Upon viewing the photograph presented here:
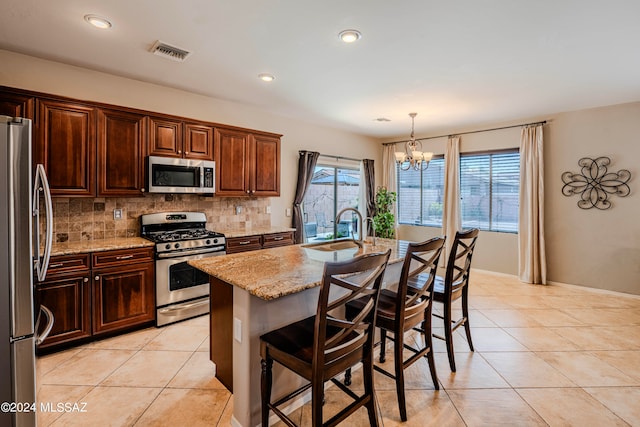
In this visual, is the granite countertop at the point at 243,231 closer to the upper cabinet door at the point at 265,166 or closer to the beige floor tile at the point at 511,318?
the upper cabinet door at the point at 265,166

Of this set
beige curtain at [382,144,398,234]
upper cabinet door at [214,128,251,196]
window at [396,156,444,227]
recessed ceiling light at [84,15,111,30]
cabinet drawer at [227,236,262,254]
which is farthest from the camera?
beige curtain at [382,144,398,234]

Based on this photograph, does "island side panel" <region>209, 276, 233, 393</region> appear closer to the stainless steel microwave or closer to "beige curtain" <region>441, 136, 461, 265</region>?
the stainless steel microwave

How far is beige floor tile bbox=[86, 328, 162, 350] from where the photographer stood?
2.92 meters

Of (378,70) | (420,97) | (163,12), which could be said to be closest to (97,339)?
(163,12)

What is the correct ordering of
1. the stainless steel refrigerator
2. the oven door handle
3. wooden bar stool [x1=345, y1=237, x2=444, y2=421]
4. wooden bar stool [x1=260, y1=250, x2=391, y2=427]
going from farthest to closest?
the oven door handle
wooden bar stool [x1=345, y1=237, x2=444, y2=421]
wooden bar stool [x1=260, y1=250, x2=391, y2=427]
the stainless steel refrigerator

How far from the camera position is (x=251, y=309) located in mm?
1803

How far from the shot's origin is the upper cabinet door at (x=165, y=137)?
349 cm

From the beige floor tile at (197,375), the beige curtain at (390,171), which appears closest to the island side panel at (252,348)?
the beige floor tile at (197,375)

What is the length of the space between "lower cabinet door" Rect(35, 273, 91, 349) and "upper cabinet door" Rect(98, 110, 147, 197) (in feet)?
2.98

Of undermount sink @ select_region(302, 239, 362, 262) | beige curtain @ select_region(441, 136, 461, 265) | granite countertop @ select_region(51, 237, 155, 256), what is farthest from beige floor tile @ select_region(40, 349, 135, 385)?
beige curtain @ select_region(441, 136, 461, 265)

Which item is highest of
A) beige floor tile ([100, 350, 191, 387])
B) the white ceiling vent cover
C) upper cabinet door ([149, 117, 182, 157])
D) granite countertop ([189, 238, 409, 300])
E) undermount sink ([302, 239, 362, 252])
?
the white ceiling vent cover

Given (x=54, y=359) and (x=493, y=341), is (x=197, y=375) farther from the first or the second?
(x=493, y=341)

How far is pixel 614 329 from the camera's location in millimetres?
3396

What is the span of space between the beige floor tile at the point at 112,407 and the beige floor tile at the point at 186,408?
3.1 inches
